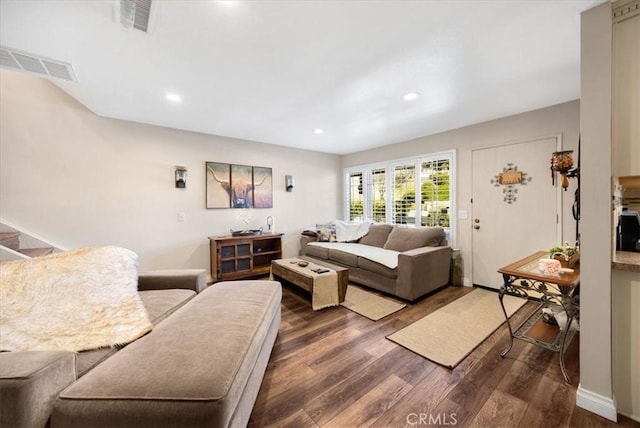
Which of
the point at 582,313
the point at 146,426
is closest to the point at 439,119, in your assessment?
the point at 582,313

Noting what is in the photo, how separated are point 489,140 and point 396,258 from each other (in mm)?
2135

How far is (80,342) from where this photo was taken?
131 cm

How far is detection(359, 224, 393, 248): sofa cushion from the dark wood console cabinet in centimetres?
165

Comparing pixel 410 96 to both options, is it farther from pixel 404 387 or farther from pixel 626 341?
pixel 404 387

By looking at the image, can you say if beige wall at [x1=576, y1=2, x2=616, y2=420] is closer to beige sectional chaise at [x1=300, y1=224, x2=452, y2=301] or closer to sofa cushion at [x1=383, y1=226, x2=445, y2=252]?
beige sectional chaise at [x1=300, y1=224, x2=452, y2=301]

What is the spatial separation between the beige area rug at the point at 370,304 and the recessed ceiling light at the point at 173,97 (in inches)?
121

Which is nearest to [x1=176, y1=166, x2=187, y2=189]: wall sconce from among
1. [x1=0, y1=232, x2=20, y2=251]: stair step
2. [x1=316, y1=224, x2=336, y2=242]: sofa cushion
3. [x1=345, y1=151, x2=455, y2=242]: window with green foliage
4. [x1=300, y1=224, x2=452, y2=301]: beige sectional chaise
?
[x1=0, y1=232, x2=20, y2=251]: stair step

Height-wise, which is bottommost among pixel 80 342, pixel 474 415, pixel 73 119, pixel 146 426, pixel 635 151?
pixel 474 415

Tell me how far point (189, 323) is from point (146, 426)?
1.85 ft

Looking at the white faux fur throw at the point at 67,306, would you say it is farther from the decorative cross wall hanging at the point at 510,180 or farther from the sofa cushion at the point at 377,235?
the decorative cross wall hanging at the point at 510,180

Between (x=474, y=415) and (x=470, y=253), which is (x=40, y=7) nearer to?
(x=474, y=415)

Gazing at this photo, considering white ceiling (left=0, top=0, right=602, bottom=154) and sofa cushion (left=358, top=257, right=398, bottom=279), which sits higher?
white ceiling (left=0, top=0, right=602, bottom=154)

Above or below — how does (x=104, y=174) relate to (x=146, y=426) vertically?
above

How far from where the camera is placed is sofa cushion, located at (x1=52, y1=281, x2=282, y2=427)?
97cm
